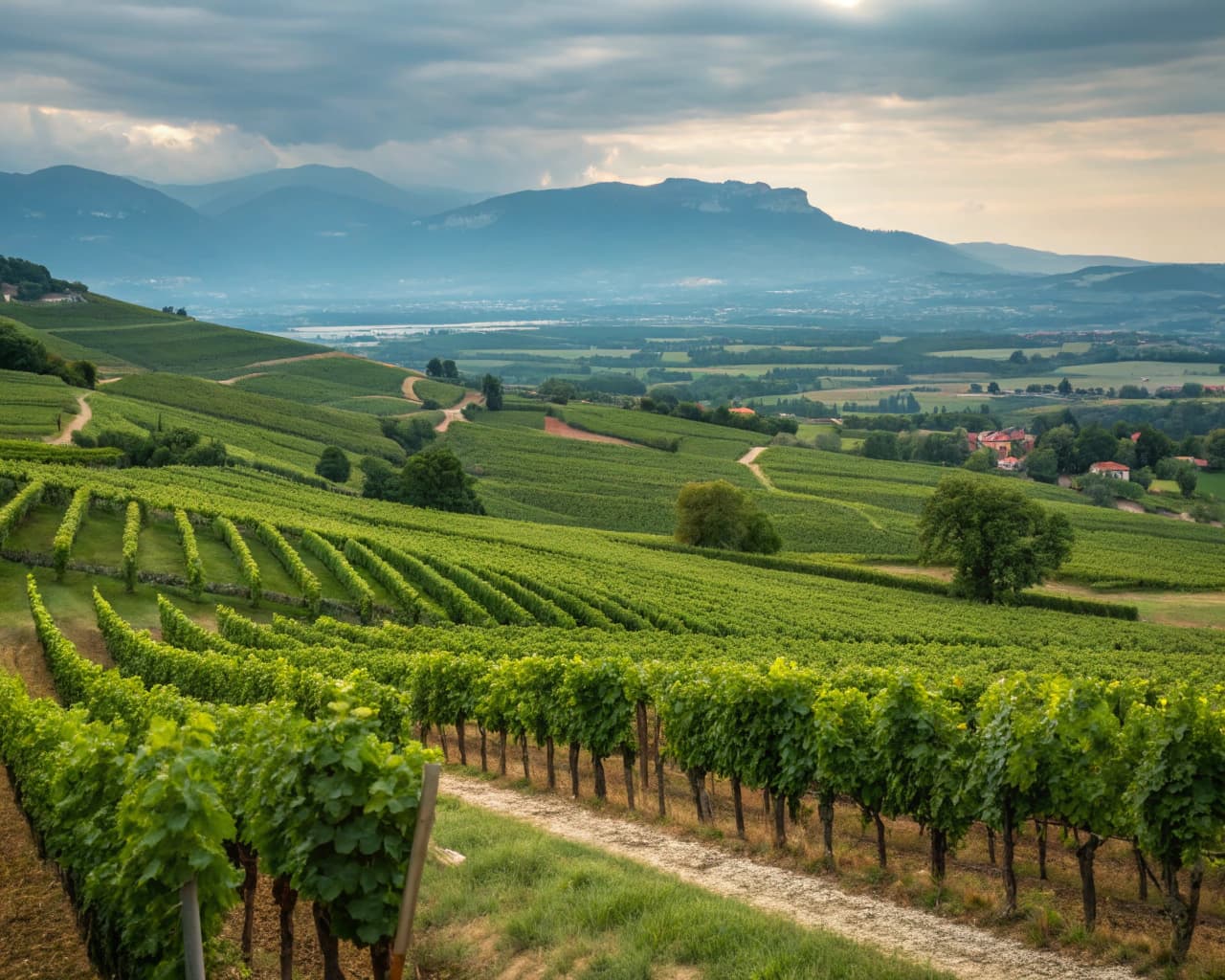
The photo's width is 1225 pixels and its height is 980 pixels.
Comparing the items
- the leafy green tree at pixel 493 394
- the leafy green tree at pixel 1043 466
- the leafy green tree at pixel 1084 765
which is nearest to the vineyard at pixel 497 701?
the leafy green tree at pixel 1084 765

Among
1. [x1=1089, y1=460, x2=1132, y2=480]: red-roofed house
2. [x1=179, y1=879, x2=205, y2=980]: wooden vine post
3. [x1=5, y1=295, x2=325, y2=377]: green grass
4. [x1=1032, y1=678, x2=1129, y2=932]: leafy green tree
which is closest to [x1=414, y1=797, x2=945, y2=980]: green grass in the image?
[x1=179, y1=879, x2=205, y2=980]: wooden vine post

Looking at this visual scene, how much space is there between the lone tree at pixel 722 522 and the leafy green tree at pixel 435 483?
1855 centimetres

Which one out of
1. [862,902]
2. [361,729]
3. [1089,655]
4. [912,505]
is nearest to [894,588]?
[1089,655]

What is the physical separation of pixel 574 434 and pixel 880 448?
43.3 m

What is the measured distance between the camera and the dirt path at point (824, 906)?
12.7 metres

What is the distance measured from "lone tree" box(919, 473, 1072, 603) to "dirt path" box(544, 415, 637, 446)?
71791 mm

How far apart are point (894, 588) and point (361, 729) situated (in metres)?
60.2

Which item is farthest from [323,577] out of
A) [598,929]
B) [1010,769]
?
[1010,769]

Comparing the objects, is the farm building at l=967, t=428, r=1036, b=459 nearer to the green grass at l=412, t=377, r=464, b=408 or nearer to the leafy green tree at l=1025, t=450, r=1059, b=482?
the leafy green tree at l=1025, t=450, r=1059, b=482

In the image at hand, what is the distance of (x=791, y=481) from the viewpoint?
11569 centimetres

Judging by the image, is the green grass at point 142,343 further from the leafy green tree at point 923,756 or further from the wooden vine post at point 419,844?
the wooden vine post at point 419,844

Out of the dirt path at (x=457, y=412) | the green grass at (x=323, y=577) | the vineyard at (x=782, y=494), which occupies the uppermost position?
the dirt path at (x=457, y=412)

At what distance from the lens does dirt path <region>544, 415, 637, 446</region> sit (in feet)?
454

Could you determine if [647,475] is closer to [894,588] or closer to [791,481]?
[791,481]
